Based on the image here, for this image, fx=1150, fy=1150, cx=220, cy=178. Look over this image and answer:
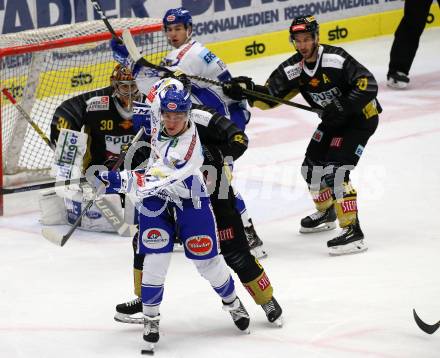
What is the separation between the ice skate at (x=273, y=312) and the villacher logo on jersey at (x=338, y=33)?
7.07m

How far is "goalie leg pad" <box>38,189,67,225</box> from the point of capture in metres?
7.22

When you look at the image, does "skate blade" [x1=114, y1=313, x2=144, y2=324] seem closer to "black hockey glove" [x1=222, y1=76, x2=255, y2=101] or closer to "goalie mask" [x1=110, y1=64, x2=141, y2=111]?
"black hockey glove" [x1=222, y1=76, x2=255, y2=101]

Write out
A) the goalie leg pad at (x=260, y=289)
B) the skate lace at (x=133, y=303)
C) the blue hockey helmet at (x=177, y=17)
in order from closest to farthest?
the goalie leg pad at (x=260, y=289), the skate lace at (x=133, y=303), the blue hockey helmet at (x=177, y=17)

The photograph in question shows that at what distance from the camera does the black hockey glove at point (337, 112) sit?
21.0 feet

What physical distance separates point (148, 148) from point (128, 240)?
134cm

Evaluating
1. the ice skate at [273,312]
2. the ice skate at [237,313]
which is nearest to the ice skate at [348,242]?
the ice skate at [273,312]

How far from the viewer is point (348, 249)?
640cm

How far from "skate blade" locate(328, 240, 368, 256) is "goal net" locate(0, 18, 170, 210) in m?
2.29

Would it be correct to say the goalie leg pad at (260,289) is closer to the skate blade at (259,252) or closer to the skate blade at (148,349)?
the skate blade at (148,349)

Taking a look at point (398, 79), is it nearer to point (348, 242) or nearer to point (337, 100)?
point (337, 100)

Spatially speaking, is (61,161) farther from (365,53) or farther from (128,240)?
(365,53)

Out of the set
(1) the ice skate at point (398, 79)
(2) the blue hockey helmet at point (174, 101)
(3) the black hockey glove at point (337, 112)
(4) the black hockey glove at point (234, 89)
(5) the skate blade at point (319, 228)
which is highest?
(2) the blue hockey helmet at point (174, 101)

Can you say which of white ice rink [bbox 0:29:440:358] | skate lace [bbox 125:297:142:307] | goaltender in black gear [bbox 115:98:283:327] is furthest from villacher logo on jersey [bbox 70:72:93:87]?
skate lace [bbox 125:297:142:307]

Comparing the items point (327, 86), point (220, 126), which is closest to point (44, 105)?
point (327, 86)
